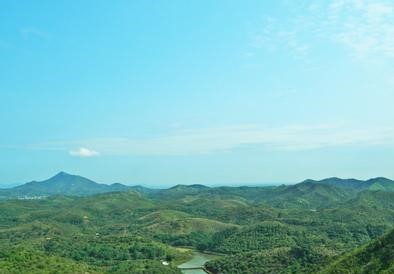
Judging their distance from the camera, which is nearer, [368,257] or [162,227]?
[368,257]

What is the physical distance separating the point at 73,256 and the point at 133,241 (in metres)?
22.4

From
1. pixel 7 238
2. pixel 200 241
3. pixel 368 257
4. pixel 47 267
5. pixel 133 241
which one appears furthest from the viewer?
pixel 7 238

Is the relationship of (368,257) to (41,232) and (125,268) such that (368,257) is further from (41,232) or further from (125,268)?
(41,232)

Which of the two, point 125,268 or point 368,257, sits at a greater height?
point 368,257

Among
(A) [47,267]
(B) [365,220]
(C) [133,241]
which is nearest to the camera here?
(A) [47,267]

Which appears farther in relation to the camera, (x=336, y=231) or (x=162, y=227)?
(x=162, y=227)

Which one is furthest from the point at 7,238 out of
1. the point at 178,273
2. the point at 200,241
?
the point at 178,273

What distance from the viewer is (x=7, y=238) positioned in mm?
181375

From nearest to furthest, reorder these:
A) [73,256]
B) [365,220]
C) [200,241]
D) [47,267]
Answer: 1. [47,267]
2. [73,256]
3. [200,241]
4. [365,220]

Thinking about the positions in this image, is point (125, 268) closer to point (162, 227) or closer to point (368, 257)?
point (368, 257)

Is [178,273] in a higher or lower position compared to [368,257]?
lower

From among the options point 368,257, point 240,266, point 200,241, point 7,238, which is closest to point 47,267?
point 240,266

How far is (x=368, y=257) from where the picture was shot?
7706 centimetres

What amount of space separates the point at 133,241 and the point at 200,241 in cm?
2696
